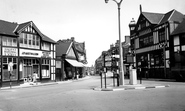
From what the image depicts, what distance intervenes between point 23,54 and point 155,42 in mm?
22058

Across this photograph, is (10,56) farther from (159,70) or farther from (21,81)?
(159,70)

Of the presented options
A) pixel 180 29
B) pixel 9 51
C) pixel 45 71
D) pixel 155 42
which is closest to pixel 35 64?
pixel 45 71

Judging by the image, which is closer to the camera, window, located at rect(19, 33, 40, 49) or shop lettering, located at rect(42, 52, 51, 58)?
window, located at rect(19, 33, 40, 49)

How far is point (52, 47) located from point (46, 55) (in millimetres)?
2298

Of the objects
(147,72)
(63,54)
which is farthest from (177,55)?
(63,54)

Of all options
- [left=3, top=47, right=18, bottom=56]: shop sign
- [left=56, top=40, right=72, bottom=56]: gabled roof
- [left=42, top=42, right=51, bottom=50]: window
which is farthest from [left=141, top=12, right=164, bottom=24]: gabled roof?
[left=3, top=47, right=18, bottom=56]: shop sign

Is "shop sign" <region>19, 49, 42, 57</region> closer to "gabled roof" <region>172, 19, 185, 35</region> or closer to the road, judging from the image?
the road

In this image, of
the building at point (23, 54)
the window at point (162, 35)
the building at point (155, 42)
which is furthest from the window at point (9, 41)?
the window at point (162, 35)

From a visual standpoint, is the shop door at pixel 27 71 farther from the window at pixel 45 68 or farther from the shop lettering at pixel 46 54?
the shop lettering at pixel 46 54

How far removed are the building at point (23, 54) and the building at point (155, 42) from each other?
692 inches

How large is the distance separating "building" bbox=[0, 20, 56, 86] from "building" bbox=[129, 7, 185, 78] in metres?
17.6

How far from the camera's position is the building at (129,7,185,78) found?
30500 mm

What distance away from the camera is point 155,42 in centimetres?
3372

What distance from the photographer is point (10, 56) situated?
23453mm
